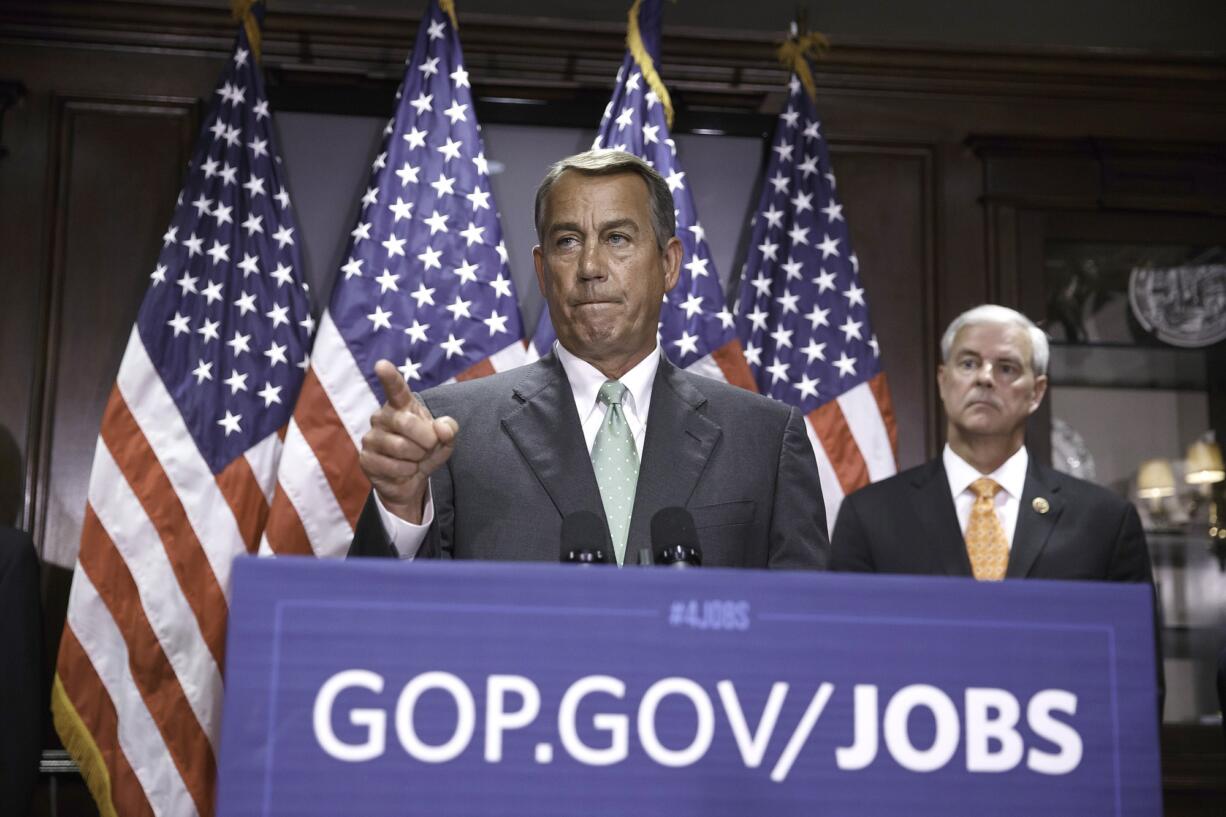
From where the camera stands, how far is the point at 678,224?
3455 millimetres

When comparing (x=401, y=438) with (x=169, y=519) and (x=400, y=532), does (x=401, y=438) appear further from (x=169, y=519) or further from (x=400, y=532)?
(x=169, y=519)

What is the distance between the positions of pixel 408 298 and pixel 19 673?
135 cm

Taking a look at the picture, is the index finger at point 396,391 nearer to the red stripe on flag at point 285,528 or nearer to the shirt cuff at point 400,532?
the shirt cuff at point 400,532

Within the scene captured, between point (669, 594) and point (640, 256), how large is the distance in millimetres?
1060

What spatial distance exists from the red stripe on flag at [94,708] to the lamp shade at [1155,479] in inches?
125

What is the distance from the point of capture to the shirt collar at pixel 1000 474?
2.79m

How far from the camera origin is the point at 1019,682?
0.97 metres

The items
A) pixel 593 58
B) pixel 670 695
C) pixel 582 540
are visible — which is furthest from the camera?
pixel 593 58

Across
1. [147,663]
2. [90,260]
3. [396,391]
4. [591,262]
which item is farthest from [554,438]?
[90,260]

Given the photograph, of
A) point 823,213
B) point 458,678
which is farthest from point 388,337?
point 458,678

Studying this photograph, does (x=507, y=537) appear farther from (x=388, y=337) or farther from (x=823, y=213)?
(x=823, y=213)

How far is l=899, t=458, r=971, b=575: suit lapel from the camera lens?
2.67m

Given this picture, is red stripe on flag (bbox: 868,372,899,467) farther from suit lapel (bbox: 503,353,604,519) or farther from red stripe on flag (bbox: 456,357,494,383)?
suit lapel (bbox: 503,353,604,519)

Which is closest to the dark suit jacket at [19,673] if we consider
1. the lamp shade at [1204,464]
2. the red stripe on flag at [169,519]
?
the red stripe on flag at [169,519]
